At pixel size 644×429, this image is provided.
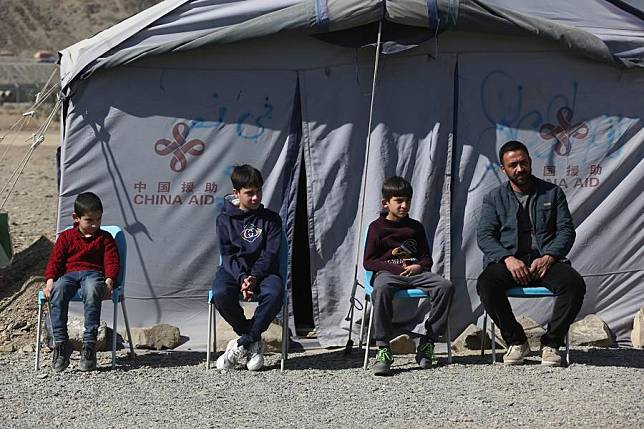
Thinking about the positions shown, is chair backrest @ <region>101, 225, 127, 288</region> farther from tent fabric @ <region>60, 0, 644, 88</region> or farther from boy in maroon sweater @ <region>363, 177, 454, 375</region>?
boy in maroon sweater @ <region>363, 177, 454, 375</region>

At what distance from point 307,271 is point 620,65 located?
2432 mm

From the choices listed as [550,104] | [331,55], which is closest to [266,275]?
[331,55]

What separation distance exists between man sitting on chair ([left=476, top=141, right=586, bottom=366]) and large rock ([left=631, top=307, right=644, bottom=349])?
974 millimetres

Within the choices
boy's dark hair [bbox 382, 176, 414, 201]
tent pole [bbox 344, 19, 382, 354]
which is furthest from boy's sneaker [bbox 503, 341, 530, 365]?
boy's dark hair [bbox 382, 176, 414, 201]

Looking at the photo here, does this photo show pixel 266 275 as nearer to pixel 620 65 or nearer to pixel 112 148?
pixel 112 148

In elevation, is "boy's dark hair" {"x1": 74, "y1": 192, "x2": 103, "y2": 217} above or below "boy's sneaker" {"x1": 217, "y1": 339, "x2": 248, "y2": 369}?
above

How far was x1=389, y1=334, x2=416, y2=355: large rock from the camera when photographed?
293 inches

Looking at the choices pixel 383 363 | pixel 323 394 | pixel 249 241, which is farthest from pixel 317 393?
pixel 249 241

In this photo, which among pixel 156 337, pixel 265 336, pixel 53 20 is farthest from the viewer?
pixel 53 20

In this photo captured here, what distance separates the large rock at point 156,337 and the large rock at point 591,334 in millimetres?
2525

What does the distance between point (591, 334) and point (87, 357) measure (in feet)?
10.3

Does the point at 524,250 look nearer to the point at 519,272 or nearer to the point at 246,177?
the point at 519,272

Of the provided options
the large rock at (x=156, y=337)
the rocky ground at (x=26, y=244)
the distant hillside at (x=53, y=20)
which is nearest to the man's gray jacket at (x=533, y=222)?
the large rock at (x=156, y=337)

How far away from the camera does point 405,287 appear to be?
6926 millimetres
